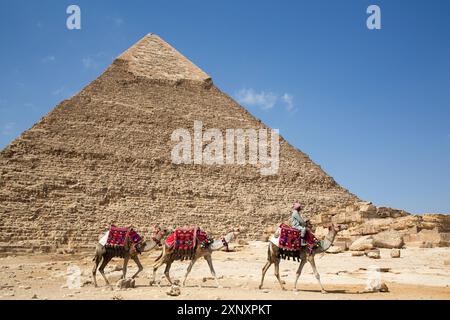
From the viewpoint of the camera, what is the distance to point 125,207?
84.7 feet

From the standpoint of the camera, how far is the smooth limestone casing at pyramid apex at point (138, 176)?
76.8ft

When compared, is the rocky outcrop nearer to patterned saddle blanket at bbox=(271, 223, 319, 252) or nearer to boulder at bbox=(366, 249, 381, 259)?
boulder at bbox=(366, 249, 381, 259)

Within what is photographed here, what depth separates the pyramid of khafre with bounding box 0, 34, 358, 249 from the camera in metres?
24.1

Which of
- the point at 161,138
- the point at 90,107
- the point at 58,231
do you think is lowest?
the point at 58,231

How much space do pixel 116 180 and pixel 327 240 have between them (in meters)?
21.8

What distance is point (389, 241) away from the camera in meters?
12.5

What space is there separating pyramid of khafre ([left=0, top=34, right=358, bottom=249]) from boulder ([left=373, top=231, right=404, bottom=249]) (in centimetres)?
1335

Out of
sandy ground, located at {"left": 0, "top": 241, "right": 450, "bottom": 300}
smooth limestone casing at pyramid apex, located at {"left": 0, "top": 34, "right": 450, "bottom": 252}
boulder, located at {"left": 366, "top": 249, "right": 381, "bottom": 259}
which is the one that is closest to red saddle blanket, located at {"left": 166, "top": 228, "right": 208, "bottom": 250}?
sandy ground, located at {"left": 0, "top": 241, "right": 450, "bottom": 300}
